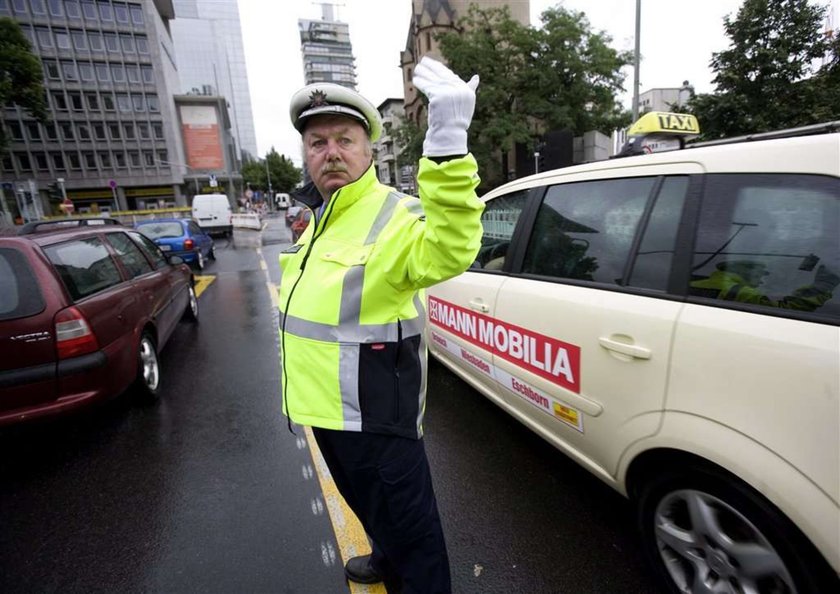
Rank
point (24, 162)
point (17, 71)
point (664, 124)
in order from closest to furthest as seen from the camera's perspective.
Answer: point (664, 124) → point (17, 71) → point (24, 162)

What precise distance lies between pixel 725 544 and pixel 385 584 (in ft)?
4.35

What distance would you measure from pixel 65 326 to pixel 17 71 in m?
28.3

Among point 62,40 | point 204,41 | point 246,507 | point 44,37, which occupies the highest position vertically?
point 204,41

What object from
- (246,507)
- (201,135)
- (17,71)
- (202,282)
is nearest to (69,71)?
(201,135)

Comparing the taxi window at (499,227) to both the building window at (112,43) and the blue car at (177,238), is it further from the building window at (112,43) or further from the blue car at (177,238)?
the building window at (112,43)

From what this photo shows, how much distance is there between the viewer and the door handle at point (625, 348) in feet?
5.41

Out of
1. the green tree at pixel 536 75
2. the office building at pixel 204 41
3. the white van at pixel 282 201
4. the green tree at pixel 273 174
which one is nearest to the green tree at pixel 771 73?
the green tree at pixel 536 75

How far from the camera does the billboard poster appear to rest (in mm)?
54406

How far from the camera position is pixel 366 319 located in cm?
132

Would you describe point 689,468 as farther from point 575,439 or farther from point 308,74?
point 308,74

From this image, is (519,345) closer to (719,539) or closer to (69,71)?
(719,539)

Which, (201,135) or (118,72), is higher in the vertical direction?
(118,72)

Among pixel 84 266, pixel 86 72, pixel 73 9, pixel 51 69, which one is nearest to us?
pixel 84 266

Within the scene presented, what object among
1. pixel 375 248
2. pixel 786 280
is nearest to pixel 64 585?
pixel 375 248
